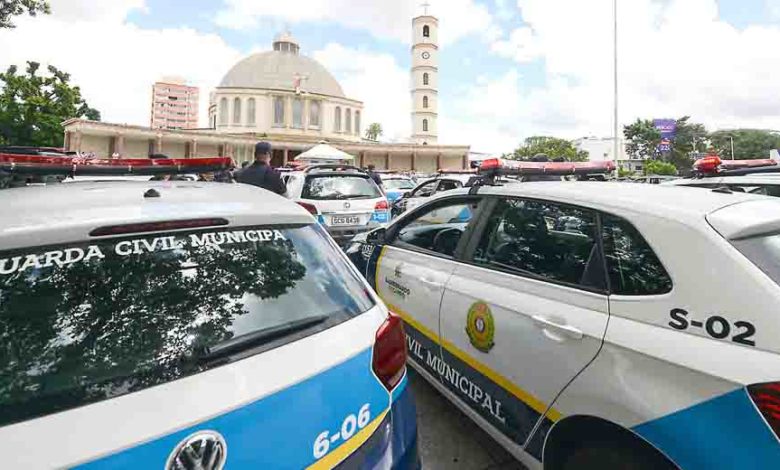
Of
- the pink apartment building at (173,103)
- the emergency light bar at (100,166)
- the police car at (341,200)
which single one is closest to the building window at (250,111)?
the police car at (341,200)

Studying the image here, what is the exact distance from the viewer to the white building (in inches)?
2226

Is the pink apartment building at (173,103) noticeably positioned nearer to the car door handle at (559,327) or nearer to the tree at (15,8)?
the tree at (15,8)

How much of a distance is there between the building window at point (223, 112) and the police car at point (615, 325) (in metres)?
60.6

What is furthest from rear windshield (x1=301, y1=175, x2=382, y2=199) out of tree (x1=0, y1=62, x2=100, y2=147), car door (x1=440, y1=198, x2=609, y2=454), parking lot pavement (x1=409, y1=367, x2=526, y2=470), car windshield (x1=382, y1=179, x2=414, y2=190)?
tree (x1=0, y1=62, x2=100, y2=147)

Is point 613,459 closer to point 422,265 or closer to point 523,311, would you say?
point 523,311

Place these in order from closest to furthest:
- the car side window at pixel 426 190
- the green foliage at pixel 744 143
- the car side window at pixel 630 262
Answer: the car side window at pixel 630 262 → the car side window at pixel 426 190 → the green foliage at pixel 744 143

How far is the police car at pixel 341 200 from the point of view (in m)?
7.05

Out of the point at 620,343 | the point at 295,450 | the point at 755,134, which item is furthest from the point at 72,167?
the point at 755,134

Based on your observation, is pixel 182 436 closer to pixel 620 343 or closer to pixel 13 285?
pixel 13 285

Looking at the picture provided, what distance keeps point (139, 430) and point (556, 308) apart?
164 centimetres

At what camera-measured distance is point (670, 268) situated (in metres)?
1.69

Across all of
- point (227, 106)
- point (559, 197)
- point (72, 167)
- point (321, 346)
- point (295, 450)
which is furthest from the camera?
point (227, 106)

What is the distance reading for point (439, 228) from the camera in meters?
3.84

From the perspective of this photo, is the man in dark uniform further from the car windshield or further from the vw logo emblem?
the car windshield
